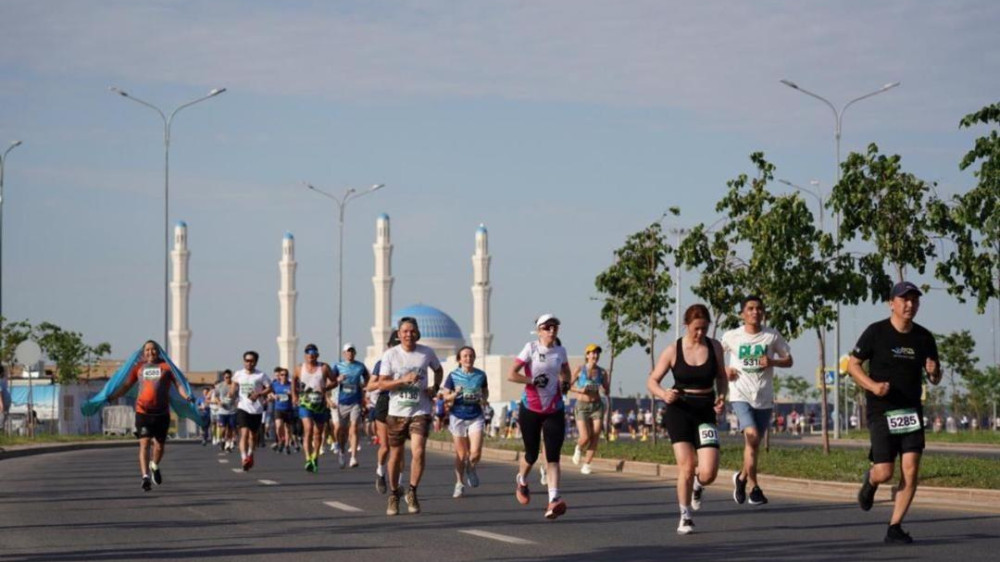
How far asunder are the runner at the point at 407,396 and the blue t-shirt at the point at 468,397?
3.18 meters

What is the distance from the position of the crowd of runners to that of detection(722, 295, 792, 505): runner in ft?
0.04

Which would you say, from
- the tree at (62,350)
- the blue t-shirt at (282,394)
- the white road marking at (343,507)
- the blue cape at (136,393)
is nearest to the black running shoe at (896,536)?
the white road marking at (343,507)

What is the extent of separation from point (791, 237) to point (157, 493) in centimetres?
1314

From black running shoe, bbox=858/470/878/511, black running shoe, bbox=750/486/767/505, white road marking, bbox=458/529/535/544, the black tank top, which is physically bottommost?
white road marking, bbox=458/529/535/544

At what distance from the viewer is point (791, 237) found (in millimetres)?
29703

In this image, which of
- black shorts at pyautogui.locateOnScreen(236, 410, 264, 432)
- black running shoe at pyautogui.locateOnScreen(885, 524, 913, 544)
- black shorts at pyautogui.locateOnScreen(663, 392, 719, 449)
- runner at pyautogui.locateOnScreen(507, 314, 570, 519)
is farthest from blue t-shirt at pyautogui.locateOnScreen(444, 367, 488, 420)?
black running shoe at pyautogui.locateOnScreen(885, 524, 913, 544)

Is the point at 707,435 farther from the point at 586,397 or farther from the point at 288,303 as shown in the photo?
the point at 288,303

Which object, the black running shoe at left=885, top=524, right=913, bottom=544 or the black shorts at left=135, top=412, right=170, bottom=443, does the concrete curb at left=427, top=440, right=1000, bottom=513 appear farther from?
the black shorts at left=135, top=412, right=170, bottom=443

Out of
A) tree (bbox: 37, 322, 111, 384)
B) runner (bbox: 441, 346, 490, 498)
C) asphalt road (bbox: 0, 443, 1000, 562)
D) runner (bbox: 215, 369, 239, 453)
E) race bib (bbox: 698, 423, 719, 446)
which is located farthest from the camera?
tree (bbox: 37, 322, 111, 384)

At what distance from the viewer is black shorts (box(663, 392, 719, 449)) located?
13.3m

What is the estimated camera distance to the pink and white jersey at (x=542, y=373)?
1583 centimetres

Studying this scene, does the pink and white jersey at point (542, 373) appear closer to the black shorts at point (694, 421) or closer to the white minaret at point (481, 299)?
the black shorts at point (694, 421)

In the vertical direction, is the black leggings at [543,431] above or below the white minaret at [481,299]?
below

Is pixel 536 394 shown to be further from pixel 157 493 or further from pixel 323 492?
pixel 157 493
